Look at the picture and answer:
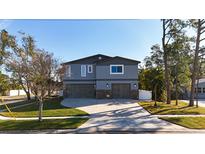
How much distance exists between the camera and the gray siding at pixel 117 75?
1941 centimetres

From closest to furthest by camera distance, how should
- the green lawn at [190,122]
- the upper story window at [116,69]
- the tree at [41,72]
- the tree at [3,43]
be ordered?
1. the green lawn at [190,122]
2. the tree at [41,72]
3. the tree at [3,43]
4. the upper story window at [116,69]

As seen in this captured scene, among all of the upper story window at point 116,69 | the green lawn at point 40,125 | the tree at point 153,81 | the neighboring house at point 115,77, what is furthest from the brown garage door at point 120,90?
the green lawn at point 40,125

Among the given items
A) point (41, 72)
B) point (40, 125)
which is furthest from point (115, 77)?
point (40, 125)

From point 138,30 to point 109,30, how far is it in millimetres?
1194

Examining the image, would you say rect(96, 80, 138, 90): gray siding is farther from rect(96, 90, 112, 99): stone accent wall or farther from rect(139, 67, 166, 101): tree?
rect(139, 67, 166, 101): tree

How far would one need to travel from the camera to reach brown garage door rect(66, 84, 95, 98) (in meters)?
20.3

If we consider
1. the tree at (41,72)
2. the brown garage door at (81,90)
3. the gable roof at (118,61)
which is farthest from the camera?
the brown garage door at (81,90)

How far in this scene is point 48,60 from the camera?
9.59 metres

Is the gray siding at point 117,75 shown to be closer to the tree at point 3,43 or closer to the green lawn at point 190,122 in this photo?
the tree at point 3,43

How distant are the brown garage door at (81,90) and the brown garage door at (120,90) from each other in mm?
1967

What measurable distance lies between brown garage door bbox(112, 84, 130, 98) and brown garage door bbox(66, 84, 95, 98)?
1.97m

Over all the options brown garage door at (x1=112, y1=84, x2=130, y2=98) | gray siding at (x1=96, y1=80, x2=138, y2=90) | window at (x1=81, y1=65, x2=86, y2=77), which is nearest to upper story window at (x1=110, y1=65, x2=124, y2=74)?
gray siding at (x1=96, y1=80, x2=138, y2=90)

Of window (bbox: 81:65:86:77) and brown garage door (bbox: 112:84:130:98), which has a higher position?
window (bbox: 81:65:86:77)
